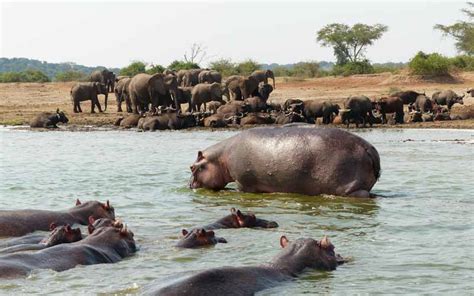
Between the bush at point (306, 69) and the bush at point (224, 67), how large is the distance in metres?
5.30

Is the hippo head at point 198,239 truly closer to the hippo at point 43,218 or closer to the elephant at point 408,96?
the hippo at point 43,218

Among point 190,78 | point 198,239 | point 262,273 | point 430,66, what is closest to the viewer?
point 262,273

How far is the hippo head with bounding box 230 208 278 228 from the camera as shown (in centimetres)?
973

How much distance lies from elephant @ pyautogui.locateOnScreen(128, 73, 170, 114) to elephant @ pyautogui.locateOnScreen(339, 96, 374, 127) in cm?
844

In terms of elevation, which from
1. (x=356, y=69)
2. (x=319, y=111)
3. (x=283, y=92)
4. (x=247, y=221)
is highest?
(x=356, y=69)

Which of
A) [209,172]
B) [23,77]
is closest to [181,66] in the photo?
[23,77]

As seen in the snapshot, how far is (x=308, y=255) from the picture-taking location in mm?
7457

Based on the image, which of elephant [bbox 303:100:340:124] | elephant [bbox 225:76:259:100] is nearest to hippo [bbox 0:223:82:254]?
elephant [bbox 303:100:340:124]

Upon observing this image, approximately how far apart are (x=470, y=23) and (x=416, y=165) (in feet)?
169

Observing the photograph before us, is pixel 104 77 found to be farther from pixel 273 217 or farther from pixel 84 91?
pixel 273 217

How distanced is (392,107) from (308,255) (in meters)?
22.6

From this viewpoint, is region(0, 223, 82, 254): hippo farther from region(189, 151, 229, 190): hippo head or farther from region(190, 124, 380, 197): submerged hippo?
region(189, 151, 229, 190): hippo head

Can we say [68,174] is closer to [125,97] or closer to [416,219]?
[416,219]

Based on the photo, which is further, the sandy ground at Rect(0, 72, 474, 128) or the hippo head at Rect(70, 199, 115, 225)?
the sandy ground at Rect(0, 72, 474, 128)
